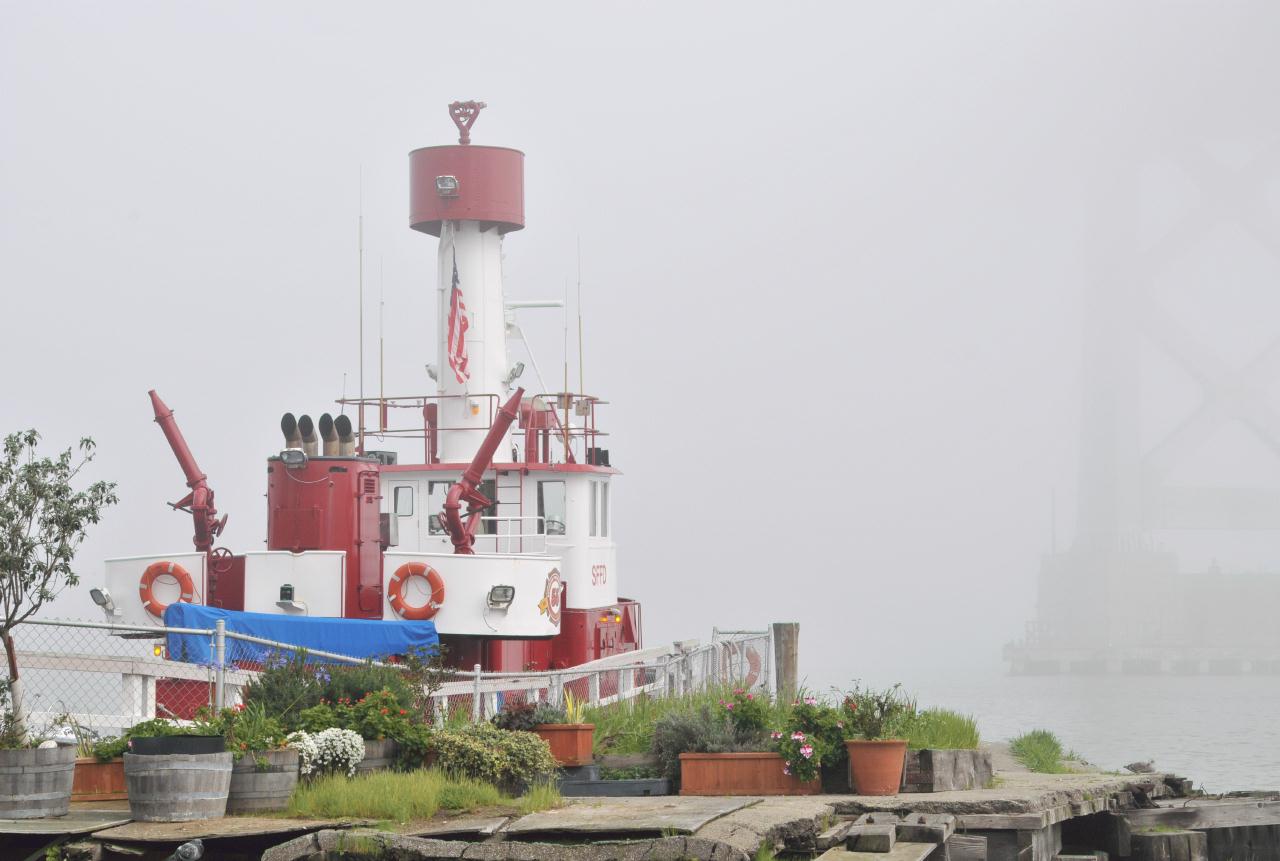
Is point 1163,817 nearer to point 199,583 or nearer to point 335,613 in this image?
point 335,613

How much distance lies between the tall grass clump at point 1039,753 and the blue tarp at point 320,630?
7.60m

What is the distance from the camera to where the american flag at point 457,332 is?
2839 cm

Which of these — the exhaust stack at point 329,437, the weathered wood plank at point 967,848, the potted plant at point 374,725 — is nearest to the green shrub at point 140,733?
the potted plant at point 374,725

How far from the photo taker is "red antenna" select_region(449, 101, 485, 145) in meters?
28.0

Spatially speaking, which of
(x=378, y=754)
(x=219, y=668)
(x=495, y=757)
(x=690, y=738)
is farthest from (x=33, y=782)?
(x=690, y=738)

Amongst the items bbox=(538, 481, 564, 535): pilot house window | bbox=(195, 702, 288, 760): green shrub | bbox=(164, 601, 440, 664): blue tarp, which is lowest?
bbox=(195, 702, 288, 760): green shrub

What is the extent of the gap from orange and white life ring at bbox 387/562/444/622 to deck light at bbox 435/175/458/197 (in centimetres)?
802

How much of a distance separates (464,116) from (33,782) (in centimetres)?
1829

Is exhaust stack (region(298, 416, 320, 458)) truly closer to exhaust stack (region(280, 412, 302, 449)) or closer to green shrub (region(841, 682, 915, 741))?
exhaust stack (region(280, 412, 302, 449))

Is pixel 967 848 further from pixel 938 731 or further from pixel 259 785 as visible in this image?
pixel 259 785

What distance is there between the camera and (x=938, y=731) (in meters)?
15.0

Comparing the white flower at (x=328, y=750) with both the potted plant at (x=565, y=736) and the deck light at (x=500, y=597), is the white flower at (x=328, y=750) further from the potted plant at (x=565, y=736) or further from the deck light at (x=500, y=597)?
the deck light at (x=500, y=597)

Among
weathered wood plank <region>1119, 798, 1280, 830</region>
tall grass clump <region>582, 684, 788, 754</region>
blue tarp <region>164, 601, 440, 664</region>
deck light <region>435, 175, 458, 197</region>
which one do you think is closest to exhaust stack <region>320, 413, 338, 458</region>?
blue tarp <region>164, 601, 440, 664</region>

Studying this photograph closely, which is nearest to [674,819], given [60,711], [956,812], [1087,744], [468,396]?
[956,812]
